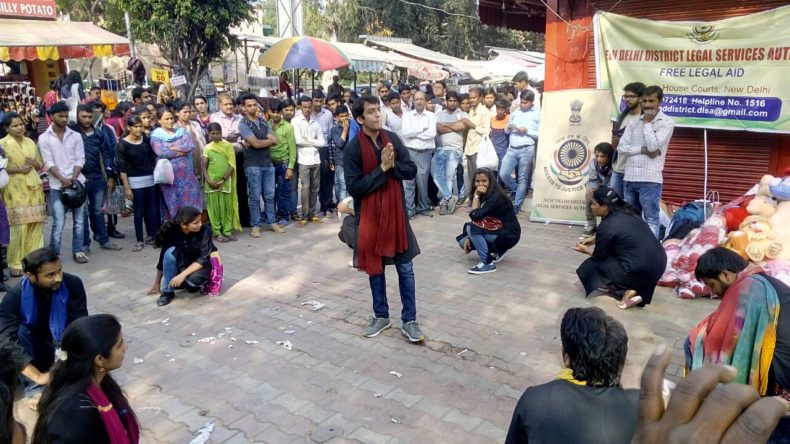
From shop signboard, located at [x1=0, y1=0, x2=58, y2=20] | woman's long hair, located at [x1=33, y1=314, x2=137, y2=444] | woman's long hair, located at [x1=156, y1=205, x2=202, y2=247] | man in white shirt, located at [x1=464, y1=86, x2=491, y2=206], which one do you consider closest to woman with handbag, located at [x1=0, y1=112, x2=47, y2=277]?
woman's long hair, located at [x1=156, y1=205, x2=202, y2=247]

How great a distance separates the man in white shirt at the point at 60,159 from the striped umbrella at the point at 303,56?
4.43 metres

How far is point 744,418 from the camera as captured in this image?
3.47 feet

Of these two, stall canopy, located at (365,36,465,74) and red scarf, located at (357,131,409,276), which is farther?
stall canopy, located at (365,36,465,74)

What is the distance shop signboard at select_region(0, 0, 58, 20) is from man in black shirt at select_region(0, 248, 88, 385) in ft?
41.2

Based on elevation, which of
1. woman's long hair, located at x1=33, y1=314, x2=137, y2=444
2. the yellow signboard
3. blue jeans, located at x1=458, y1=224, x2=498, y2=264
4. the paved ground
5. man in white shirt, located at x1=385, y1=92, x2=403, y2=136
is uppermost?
the yellow signboard

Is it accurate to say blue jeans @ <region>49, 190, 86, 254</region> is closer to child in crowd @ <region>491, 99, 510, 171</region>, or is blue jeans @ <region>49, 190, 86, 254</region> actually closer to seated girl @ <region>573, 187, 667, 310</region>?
seated girl @ <region>573, 187, 667, 310</region>

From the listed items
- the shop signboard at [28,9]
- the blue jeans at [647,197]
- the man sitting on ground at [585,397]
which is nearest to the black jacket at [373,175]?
the man sitting on ground at [585,397]

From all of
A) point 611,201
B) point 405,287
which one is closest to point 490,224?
point 611,201

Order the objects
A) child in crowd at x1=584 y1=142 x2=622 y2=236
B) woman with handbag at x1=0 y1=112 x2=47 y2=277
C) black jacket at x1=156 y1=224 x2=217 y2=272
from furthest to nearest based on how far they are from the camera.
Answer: child in crowd at x1=584 y1=142 x2=622 y2=236 → woman with handbag at x1=0 y1=112 x2=47 y2=277 → black jacket at x1=156 y1=224 x2=217 y2=272

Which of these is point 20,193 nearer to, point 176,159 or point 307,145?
point 176,159

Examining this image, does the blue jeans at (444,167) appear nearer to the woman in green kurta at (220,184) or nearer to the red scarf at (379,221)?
the woman in green kurta at (220,184)

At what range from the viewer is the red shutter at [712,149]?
23.8ft

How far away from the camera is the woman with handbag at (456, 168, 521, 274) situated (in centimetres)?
655

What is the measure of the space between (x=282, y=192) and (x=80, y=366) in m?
5.97
